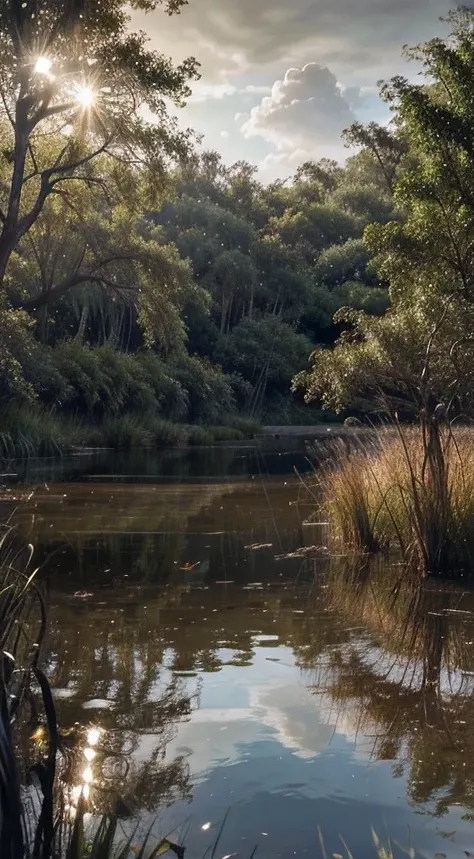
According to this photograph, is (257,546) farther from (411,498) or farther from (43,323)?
(43,323)

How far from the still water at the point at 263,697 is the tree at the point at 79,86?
34.0 ft

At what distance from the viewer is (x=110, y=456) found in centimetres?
2380

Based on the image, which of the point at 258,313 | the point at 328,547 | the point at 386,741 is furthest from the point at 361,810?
the point at 258,313

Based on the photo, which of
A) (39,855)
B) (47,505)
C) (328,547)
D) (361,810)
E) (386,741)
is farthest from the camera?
(47,505)

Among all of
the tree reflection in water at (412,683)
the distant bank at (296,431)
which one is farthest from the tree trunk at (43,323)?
the tree reflection in water at (412,683)

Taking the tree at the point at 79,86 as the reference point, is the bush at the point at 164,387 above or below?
below

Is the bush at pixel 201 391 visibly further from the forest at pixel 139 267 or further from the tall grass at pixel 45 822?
the tall grass at pixel 45 822

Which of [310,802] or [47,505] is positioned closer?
[310,802]

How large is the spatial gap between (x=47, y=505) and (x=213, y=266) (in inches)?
1231

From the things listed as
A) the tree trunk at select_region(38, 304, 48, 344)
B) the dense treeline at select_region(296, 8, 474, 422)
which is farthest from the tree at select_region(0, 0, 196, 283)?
the tree trunk at select_region(38, 304, 48, 344)

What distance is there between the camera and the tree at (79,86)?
16.3 m

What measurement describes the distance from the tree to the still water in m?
10.4

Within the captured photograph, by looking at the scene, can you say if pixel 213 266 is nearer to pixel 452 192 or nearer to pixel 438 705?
pixel 452 192

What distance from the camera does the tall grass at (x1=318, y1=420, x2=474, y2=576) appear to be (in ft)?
24.4
